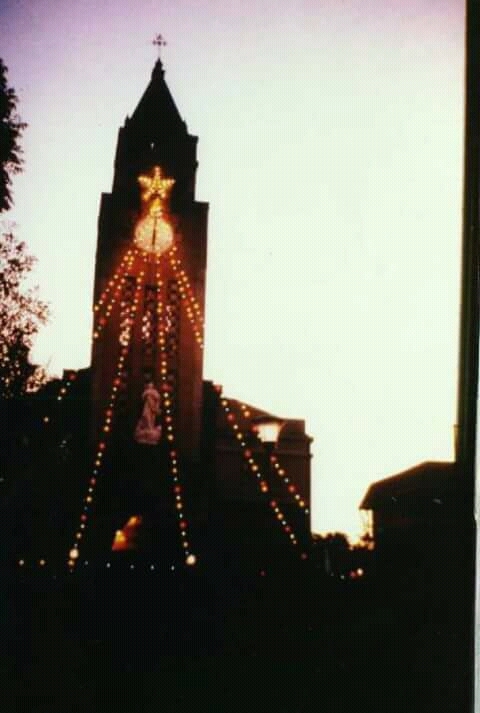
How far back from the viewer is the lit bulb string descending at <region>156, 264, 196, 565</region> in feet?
54.9

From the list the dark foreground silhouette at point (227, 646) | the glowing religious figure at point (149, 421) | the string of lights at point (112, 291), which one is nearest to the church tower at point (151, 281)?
the string of lights at point (112, 291)

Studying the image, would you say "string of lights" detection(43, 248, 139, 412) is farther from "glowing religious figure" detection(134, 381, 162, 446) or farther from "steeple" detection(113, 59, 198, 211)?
"glowing religious figure" detection(134, 381, 162, 446)

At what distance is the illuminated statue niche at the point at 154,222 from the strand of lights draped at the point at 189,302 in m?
0.83

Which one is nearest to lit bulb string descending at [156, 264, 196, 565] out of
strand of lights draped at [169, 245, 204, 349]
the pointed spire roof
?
strand of lights draped at [169, 245, 204, 349]

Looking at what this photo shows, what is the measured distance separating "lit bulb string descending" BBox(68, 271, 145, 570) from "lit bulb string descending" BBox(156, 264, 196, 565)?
0.86 meters

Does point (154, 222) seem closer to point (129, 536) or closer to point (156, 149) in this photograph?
point (156, 149)

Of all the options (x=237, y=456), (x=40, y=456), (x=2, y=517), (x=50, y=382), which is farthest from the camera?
(x=237, y=456)

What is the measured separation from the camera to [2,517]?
11031 mm

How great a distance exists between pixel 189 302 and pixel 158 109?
25.2 ft

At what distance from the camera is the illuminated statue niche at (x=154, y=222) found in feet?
64.5

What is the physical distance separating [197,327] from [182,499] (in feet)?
18.6

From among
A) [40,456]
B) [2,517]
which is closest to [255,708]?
[2,517]

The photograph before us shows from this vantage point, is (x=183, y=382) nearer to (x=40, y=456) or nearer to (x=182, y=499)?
(x=182, y=499)

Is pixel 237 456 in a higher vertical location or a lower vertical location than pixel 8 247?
lower
